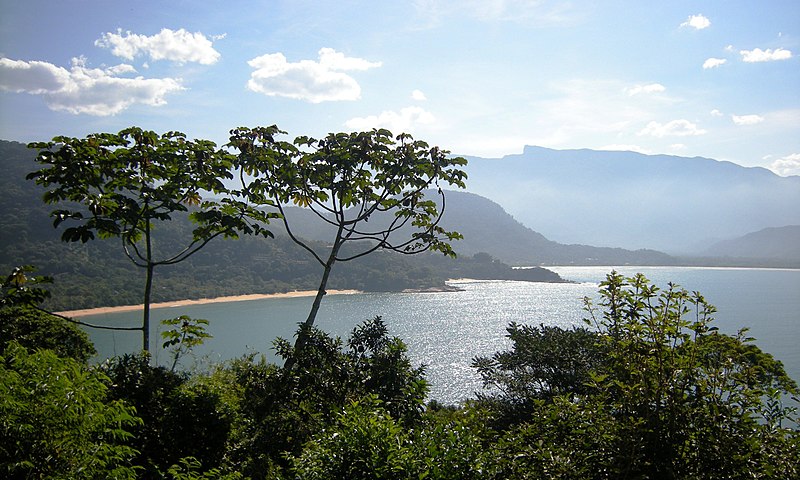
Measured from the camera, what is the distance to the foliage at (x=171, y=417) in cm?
337

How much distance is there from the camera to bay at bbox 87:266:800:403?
1000 inches

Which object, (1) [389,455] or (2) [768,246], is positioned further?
(2) [768,246]

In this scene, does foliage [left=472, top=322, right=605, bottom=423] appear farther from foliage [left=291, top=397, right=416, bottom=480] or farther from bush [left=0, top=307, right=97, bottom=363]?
bush [left=0, top=307, right=97, bottom=363]

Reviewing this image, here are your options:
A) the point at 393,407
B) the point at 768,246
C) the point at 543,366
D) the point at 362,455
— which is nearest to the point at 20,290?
the point at 393,407

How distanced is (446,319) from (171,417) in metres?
36.5

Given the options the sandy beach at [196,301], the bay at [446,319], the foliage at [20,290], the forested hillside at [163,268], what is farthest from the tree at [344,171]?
the forested hillside at [163,268]

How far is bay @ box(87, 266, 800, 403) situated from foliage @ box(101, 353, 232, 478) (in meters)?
13.0

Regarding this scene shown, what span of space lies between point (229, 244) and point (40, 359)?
197 ft

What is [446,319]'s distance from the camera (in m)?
39.2

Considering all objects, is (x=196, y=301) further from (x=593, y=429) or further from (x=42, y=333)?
(x=593, y=429)

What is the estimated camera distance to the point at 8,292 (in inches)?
154

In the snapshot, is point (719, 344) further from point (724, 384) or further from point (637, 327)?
point (637, 327)

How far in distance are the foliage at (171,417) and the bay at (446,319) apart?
1304 centimetres

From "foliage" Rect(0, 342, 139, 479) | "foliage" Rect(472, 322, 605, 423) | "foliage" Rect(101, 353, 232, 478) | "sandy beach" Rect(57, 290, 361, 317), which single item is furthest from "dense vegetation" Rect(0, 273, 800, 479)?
"sandy beach" Rect(57, 290, 361, 317)
